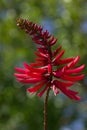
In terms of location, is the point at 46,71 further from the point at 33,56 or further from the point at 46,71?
the point at 33,56

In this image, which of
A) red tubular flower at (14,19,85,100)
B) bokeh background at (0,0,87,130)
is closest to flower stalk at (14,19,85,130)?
red tubular flower at (14,19,85,100)

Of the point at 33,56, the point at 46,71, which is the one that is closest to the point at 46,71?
the point at 46,71

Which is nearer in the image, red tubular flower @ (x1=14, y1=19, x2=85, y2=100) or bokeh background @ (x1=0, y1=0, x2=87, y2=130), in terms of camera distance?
red tubular flower @ (x1=14, y1=19, x2=85, y2=100)

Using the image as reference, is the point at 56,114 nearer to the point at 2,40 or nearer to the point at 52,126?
the point at 52,126

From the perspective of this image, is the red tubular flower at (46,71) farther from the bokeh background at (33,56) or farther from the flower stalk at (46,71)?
the bokeh background at (33,56)

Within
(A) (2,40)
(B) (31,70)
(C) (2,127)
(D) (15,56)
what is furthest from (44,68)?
(A) (2,40)

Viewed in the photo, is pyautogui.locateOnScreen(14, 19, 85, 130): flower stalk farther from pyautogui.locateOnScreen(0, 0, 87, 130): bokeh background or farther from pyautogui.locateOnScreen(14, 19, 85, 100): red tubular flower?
pyautogui.locateOnScreen(0, 0, 87, 130): bokeh background
